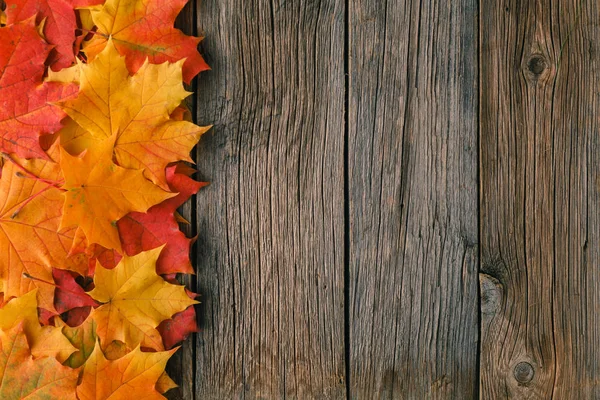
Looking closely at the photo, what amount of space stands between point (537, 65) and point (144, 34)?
1.08m

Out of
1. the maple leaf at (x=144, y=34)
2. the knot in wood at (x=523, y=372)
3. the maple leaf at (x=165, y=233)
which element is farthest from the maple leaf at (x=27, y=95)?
the knot in wood at (x=523, y=372)

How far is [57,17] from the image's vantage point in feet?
4.71

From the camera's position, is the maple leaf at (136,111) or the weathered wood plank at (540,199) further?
the weathered wood plank at (540,199)

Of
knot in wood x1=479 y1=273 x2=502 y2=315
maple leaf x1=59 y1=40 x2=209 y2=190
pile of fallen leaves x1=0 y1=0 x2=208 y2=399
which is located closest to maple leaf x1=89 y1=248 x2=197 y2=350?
pile of fallen leaves x1=0 y1=0 x2=208 y2=399

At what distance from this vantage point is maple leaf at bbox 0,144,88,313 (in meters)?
1.40

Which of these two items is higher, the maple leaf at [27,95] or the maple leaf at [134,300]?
the maple leaf at [27,95]

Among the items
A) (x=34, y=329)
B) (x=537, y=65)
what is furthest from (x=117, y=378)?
(x=537, y=65)

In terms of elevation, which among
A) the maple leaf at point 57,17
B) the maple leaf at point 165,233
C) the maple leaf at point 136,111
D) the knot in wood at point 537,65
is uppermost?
the maple leaf at point 57,17

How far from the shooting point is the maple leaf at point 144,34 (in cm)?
140

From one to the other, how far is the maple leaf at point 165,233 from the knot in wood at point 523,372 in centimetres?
97

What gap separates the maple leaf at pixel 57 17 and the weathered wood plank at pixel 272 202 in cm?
34

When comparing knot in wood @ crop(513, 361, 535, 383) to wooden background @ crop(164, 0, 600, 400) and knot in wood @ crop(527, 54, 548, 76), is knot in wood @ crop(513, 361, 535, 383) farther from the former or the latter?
knot in wood @ crop(527, 54, 548, 76)

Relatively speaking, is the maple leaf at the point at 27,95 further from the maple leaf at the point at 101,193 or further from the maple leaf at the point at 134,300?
the maple leaf at the point at 134,300

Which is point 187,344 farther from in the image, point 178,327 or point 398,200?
point 398,200
